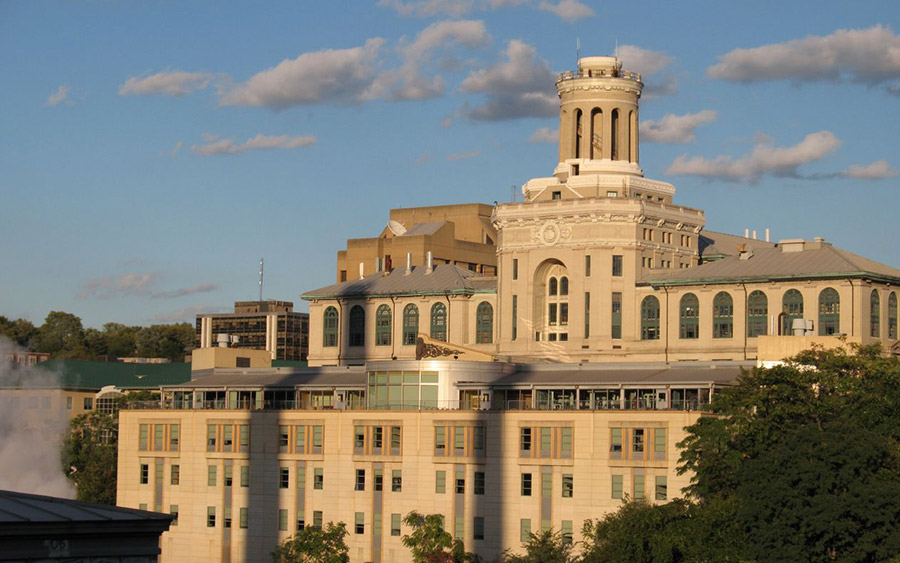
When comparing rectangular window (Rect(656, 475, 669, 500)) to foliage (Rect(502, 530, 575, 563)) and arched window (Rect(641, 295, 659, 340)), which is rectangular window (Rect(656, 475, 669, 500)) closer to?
foliage (Rect(502, 530, 575, 563))

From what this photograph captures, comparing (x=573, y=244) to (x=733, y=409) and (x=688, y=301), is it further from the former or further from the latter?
(x=733, y=409)

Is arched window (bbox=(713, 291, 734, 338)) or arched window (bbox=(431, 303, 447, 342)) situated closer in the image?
arched window (bbox=(713, 291, 734, 338))

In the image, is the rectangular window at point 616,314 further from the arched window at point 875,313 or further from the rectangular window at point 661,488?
the rectangular window at point 661,488

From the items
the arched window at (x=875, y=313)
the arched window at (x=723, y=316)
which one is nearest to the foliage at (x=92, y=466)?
the arched window at (x=723, y=316)

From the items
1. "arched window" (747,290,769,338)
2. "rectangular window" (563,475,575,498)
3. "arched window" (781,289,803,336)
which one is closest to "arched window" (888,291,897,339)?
"arched window" (781,289,803,336)

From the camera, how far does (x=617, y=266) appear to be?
180125mm

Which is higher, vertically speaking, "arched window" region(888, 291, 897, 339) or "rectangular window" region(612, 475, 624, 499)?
"arched window" region(888, 291, 897, 339)

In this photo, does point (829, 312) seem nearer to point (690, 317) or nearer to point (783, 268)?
point (783, 268)

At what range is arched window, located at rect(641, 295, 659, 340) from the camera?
178 metres

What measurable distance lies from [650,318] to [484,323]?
2091 centimetres

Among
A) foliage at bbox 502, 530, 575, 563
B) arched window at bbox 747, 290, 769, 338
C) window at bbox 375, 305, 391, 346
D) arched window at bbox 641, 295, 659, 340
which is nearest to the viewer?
foliage at bbox 502, 530, 575, 563

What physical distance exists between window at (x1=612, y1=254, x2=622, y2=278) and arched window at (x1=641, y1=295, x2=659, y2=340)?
11.8 ft

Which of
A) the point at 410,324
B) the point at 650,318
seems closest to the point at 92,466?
the point at 410,324

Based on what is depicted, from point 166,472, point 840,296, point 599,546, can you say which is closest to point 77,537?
point 599,546
